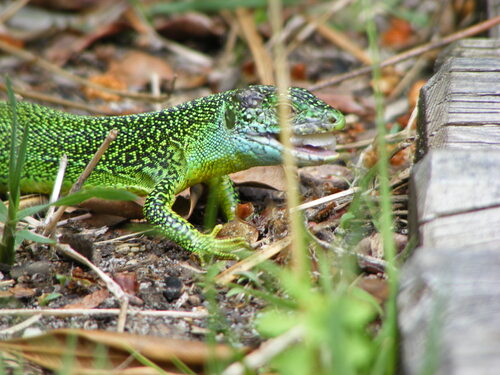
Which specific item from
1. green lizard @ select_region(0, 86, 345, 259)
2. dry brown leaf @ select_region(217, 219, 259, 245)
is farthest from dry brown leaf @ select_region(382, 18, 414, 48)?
dry brown leaf @ select_region(217, 219, 259, 245)

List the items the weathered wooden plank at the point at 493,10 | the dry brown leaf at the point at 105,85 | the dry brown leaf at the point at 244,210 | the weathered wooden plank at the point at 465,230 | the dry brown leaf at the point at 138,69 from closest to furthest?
the weathered wooden plank at the point at 465,230 → the dry brown leaf at the point at 244,210 → the weathered wooden plank at the point at 493,10 → the dry brown leaf at the point at 105,85 → the dry brown leaf at the point at 138,69

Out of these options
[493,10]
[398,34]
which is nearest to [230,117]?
[493,10]

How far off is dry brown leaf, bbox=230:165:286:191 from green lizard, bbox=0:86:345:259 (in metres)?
0.18

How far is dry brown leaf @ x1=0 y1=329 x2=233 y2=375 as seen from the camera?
8.91 ft

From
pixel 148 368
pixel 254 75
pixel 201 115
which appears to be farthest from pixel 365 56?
pixel 148 368

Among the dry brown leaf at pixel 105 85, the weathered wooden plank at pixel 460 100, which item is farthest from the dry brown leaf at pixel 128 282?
the dry brown leaf at pixel 105 85

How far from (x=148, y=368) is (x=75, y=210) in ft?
6.48

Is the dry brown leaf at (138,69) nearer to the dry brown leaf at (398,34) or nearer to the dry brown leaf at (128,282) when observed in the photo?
the dry brown leaf at (398,34)

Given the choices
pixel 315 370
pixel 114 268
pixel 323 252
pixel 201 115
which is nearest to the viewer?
pixel 315 370

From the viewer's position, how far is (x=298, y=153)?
3900mm

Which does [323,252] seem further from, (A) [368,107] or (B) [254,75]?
(B) [254,75]

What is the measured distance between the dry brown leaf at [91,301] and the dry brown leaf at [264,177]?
1.58 metres

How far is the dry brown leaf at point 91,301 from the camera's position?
3.28m

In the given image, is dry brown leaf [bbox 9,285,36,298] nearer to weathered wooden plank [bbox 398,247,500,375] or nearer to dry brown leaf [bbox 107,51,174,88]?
weathered wooden plank [bbox 398,247,500,375]
